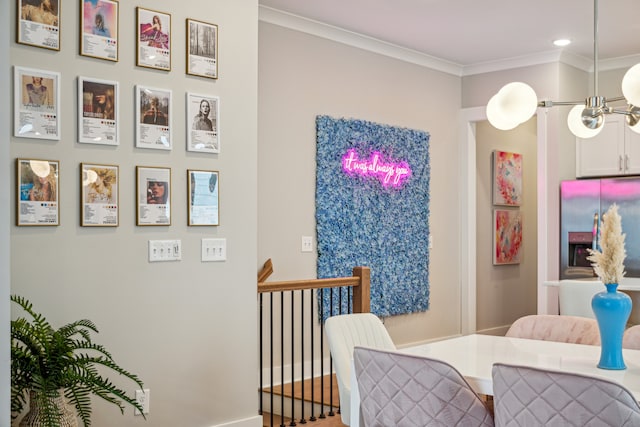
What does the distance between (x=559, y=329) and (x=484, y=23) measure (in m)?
2.60

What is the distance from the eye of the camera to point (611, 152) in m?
6.19

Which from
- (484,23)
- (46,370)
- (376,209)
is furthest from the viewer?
(376,209)

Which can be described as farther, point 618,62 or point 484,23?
point 618,62

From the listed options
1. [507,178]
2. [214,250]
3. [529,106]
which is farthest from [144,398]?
[507,178]

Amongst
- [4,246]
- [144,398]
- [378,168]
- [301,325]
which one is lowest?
[144,398]

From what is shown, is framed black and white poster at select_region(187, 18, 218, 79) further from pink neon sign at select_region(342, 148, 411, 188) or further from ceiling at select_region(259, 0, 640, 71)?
pink neon sign at select_region(342, 148, 411, 188)

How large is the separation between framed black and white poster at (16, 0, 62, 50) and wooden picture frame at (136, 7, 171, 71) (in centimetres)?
41

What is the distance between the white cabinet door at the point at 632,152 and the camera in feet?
19.8

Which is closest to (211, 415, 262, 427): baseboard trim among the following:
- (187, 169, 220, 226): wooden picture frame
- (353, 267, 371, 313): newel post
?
(353, 267, 371, 313): newel post

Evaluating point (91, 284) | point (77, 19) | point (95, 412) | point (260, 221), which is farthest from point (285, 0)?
point (95, 412)

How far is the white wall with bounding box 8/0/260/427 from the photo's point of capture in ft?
10.7

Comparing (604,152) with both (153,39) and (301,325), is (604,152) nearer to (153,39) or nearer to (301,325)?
(301,325)

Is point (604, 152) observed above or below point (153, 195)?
above

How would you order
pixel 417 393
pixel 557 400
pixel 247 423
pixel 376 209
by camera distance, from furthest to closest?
pixel 376 209, pixel 247 423, pixel 417 393, pixel 557 400
